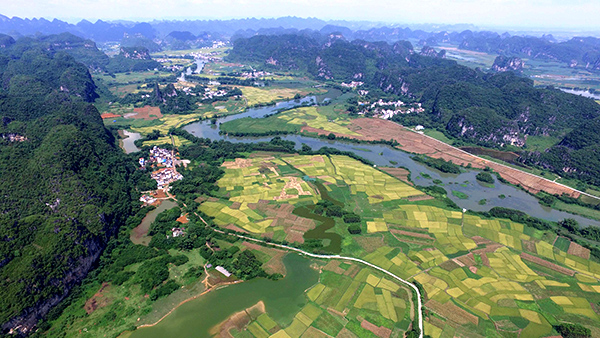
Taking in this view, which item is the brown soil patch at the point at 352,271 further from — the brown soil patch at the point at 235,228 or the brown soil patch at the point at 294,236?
the brown soil patch at the point at 235,228

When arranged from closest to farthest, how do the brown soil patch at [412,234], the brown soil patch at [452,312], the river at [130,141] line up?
1. the brown soil patch at [452,312]
2. the brown soil patch at [412,234]
3. the river at [130,141]

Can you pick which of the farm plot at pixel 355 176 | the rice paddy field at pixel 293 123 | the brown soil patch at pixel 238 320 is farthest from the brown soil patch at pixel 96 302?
the rice paddy field at pixel 293 123

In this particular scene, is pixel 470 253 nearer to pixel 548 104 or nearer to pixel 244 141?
pixel 244 141

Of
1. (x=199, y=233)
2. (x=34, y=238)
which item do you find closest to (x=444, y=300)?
(x=199, y=233)

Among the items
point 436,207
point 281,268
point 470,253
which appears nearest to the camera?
point 281,268

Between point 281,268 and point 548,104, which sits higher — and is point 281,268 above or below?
below
